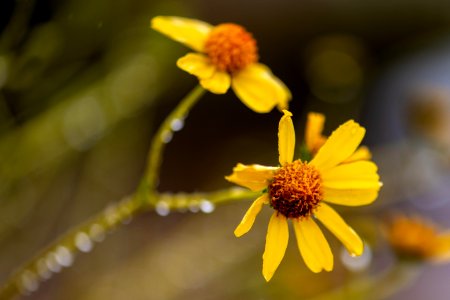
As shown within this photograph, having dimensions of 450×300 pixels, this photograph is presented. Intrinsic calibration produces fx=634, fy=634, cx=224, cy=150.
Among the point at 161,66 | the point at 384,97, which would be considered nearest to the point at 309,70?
the point at 161,66

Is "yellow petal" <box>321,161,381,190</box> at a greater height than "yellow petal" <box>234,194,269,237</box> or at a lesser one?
lesser

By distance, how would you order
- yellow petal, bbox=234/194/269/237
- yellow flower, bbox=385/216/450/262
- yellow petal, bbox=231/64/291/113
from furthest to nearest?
yellow flower, bbox=385/216/450/262 < yellow petal, bbox=231/64/291/113 < yellow petal, bbox=234/194/269/237

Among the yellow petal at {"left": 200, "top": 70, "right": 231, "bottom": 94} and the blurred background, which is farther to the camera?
the blurred background

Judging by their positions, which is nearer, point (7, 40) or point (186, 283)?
point (7, 40)

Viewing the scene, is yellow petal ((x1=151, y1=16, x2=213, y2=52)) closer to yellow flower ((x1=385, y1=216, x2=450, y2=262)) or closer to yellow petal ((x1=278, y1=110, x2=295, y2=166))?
yellow petal ((x1=278, y1=110, x2=295, y2=166))

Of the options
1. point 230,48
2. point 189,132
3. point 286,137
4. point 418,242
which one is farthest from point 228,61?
point 189,132

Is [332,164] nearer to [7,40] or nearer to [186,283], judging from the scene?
[7,40]

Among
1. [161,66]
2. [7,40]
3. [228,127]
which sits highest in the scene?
[7,40]

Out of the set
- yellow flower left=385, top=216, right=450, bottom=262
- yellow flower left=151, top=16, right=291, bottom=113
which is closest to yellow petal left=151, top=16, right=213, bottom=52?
yellow flower left=151, top=16, right=291, bottom=113
